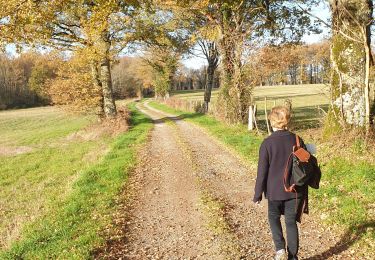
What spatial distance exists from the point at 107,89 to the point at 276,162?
21.3 meters

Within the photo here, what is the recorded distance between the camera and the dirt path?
19.8 feet

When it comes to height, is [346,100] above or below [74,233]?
above

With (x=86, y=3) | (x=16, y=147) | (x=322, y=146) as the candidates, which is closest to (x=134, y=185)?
(x=322, y=146)

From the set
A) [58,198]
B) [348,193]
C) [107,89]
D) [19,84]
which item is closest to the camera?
[348,193]

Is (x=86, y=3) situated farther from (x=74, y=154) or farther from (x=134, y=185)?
(x=134, y=185)

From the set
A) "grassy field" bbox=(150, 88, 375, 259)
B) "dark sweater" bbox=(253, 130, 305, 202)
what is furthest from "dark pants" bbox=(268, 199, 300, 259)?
"grassy field" bbox=(150, 88, 375, 259)

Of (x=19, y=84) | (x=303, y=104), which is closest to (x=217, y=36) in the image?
(x=303, y=104)

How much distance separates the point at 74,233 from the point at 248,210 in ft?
11.9

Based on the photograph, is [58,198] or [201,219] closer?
[201,219]

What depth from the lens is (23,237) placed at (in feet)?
23.4

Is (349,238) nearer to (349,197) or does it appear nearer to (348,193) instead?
(349,197)

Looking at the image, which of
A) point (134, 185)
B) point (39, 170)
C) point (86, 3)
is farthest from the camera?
point (86, 3)

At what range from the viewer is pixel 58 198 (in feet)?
32.5

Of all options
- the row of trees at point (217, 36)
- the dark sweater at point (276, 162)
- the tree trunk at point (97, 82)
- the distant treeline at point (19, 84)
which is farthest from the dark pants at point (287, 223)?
the distant treeline at point (19, 84)
